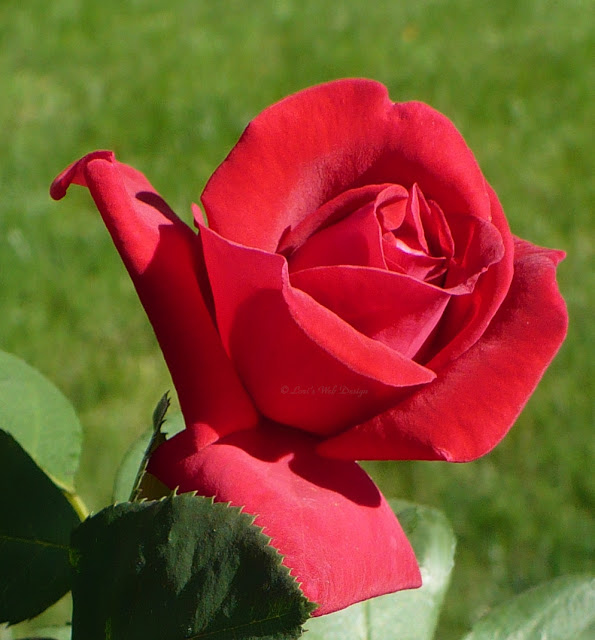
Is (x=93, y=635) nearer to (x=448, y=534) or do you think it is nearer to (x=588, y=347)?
(x=448, y=534)

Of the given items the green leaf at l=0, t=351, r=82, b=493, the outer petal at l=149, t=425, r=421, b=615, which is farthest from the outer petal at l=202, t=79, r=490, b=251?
the green leaf at l=0, t=351, r=82, b=493

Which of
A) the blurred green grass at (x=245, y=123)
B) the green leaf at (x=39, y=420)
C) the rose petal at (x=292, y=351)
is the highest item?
the rose petal at (x=292, y=351)

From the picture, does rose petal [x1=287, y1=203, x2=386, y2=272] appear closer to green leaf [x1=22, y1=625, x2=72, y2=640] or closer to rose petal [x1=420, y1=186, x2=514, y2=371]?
rose petal [x1=420, y1=186, x2=514, y2=371]

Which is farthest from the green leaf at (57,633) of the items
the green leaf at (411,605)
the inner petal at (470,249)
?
the inner petal at (470,249)

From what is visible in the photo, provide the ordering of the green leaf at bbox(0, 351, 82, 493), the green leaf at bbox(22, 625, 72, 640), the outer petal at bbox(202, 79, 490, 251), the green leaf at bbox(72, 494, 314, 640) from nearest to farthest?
1. the green leaf at bbox(72, 494, 314, 640)
2. the outer petal at bbox(202, 79, 490, 251)
3. the green leaf at bbox(0, 351, 82, 493)
4. the green leaf at bbox(22, 625, 72, 640)

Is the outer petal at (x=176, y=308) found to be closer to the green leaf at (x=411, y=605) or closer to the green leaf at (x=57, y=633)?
the green leaf at (x=411, y=605)

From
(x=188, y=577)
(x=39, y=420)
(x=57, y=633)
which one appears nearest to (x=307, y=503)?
(x=188, y=577)

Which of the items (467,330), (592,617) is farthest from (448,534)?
(467,330)
